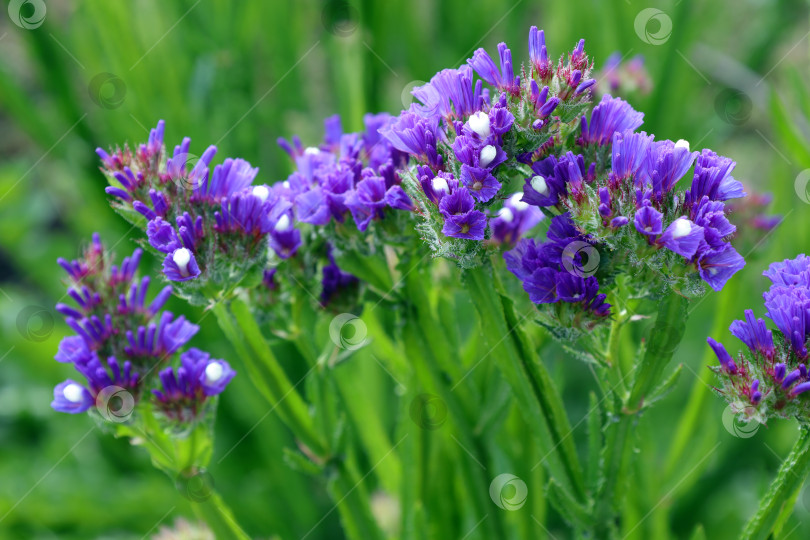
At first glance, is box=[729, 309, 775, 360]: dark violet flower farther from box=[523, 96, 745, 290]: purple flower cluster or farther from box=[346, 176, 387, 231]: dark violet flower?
box=[346, 176, 387, 231]: dark violet flower

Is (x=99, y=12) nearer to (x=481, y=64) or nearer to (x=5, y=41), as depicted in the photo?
(x=481, y=64)

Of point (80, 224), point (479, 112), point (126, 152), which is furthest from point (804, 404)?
point (80, 224)

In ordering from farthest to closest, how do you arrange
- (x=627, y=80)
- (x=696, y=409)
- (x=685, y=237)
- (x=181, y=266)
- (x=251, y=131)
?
(x=251, y=131) → (x=627, y=80) → (x=696, y=409) → (x=181, y=266) → (x=685, y=237)

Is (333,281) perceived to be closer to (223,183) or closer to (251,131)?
(223,183)

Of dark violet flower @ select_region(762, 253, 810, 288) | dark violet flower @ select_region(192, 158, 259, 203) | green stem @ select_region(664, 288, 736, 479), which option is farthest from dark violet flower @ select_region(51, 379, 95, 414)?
green stem @ select_region(664, 288, 736, 479)

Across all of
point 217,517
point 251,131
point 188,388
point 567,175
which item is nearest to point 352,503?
point 217,517

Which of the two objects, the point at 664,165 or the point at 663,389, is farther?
the point at 663,389

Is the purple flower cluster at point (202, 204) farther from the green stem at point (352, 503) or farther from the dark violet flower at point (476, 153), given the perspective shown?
the green stem at point (352, 503)
